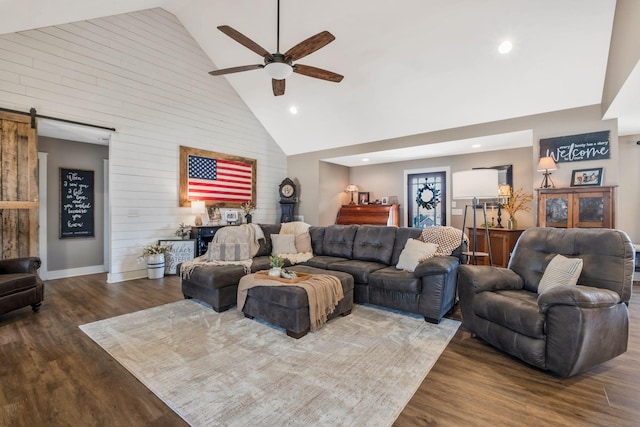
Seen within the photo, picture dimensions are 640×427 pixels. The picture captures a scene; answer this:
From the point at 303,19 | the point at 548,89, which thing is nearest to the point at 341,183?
the point at 303,19

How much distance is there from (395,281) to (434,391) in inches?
55.3

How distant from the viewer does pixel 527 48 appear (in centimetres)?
372

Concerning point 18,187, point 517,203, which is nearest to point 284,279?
point 18,187

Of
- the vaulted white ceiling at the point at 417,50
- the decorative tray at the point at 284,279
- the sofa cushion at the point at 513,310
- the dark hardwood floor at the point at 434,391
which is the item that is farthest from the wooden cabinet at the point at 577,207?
the decorative tray at the point at 284,279

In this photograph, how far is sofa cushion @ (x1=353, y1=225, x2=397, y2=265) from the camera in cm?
397

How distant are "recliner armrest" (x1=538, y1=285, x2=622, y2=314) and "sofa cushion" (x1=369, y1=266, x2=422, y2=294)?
1180mm

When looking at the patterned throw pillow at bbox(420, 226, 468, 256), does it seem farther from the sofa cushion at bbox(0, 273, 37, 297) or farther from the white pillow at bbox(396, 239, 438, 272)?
the sofa cushion at bbox(0, 273, 37, 297)

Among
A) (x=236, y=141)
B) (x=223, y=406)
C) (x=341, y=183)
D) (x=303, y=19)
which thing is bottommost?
(x=223, y=406)

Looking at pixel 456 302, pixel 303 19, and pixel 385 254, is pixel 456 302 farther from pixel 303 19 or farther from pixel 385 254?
pixel 303 19

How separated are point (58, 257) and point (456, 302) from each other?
21.1 ft

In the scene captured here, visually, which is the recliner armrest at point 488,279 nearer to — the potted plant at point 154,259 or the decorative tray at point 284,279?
the decorative tray at point 284,279

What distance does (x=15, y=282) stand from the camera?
122 inches

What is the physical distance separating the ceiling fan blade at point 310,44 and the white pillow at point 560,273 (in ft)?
9.80

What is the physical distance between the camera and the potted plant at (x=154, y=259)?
16.5ft
